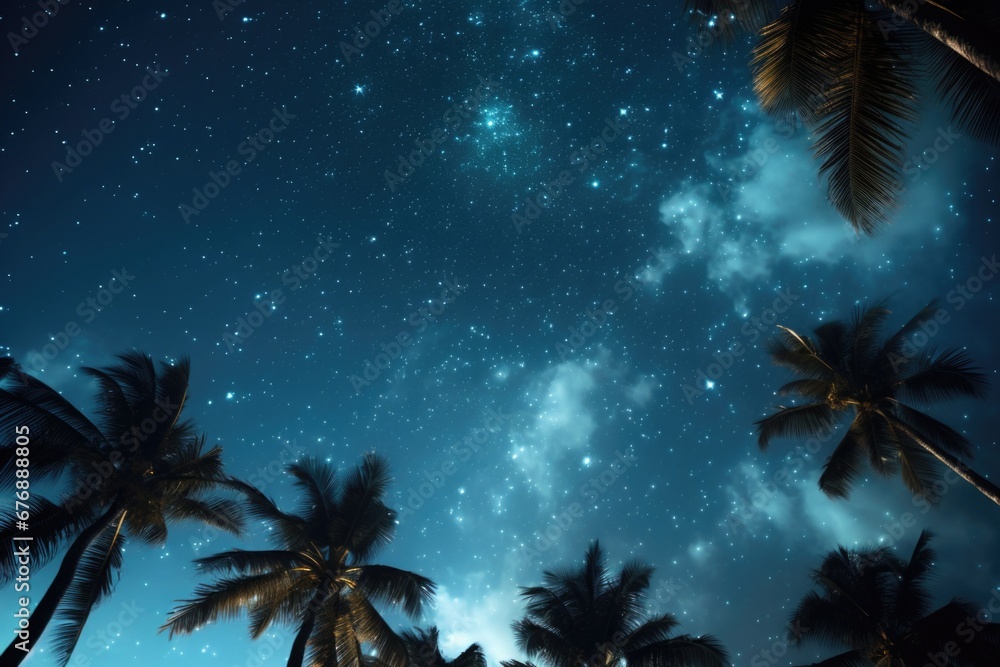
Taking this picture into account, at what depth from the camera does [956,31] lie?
217 inches

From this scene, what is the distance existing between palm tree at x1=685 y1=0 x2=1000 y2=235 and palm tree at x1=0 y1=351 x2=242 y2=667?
650 inches

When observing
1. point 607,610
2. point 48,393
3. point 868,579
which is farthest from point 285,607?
point 868,579

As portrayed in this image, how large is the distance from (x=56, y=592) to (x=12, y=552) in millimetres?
1397

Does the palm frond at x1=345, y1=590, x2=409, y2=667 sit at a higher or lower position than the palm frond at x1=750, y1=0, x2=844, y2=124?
lower

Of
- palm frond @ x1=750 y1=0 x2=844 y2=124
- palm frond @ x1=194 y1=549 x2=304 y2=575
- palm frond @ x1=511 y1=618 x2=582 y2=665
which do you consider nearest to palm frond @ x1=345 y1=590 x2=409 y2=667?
palm frond @ x1=194 y1=549 x2=304 y2=575

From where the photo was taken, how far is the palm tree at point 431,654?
16.9 metres

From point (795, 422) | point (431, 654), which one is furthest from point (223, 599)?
point (795, 422)

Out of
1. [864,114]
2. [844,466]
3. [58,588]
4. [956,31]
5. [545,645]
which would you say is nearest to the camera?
[956,31]

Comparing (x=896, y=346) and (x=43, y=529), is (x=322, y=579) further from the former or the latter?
(x=896, y=346)

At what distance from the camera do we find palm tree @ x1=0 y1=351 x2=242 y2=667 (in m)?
12.1

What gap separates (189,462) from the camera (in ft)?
48.0

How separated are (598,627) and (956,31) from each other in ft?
58.8

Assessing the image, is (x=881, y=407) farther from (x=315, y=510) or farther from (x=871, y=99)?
(x=315, y=510)

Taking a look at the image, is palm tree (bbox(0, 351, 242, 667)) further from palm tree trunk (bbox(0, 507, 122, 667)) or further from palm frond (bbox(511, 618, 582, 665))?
palm frond (bbox(511, 618, 582, 665))
